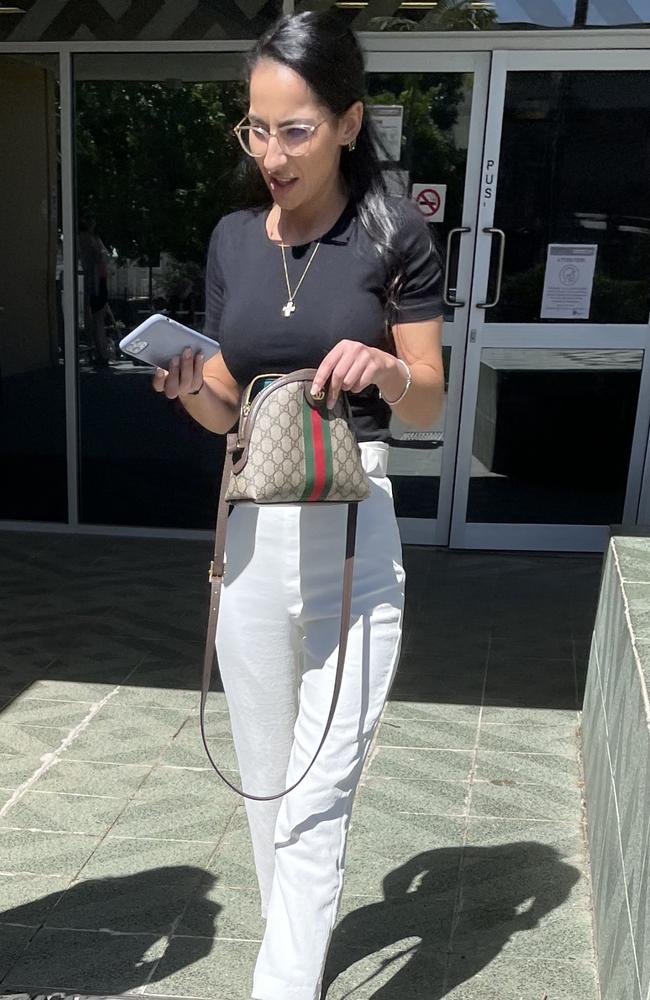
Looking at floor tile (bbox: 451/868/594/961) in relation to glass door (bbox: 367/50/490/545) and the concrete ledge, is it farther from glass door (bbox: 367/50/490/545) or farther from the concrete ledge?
glass door (bbox: 367/50/490/545)

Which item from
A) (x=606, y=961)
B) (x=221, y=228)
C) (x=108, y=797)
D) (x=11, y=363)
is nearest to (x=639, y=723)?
(x=606, y=961)

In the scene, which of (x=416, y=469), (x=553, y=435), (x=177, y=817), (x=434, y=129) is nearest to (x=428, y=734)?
(x=177, y=817)

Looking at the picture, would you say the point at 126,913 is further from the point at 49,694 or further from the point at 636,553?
the point at 636,553

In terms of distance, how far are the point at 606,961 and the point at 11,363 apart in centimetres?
501

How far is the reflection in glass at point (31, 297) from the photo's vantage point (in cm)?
589

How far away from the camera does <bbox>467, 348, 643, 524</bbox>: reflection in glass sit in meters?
5.82

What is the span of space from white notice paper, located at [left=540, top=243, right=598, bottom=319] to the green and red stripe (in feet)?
13.4

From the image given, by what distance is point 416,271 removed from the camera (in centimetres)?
199

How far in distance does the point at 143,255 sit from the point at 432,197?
1.63 metres

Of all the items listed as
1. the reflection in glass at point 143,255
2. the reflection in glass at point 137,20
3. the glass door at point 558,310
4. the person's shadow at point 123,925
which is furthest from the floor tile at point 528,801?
the reflection in glass at point 137,20

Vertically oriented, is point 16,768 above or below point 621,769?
below

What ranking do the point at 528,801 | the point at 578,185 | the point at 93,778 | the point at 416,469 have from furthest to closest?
the point at 416,469
the point at 578,185
the point at 93,778
the point at 528,801

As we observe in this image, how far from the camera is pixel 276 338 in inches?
78.2

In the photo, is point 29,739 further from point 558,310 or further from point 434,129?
point 434,129
